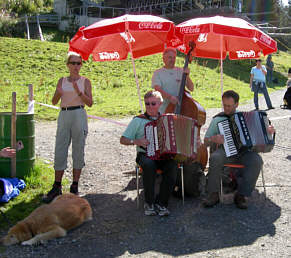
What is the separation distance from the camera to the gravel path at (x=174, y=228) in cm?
365

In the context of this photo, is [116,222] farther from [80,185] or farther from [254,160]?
[254,160]

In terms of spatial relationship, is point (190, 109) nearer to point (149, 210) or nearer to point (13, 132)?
point (149, 210)

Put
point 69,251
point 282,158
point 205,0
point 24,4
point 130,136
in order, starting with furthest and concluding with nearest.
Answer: point 205,0 < point 24,4 < point 282,158 < point 130,136 < point 69,251

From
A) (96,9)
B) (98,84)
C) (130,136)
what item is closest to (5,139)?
(130,136)

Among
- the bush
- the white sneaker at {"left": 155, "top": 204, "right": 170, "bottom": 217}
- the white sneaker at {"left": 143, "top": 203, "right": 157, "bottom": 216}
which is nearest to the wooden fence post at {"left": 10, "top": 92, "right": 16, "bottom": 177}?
the white sneaker at {"left": 143, "top": 203, "right": 157, "bottom": 216}

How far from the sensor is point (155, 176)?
4.54m

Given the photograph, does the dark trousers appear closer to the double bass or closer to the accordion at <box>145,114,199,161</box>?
the accordion at <box>145,114,199,161</box>

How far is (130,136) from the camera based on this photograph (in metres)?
4.67

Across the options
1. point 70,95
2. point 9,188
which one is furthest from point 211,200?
point 9,188

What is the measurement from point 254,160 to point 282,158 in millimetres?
2744

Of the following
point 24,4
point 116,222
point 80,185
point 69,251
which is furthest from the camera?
point 24,4

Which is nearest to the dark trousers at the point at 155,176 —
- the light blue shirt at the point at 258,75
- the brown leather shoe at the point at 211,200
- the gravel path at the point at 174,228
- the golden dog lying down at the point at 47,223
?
the gravel path at the point at 174,228

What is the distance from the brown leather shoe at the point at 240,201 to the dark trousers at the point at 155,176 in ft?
3.03

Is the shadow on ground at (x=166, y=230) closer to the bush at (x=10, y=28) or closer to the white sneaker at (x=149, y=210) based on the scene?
the white sneaker at (x=149, y=210)
